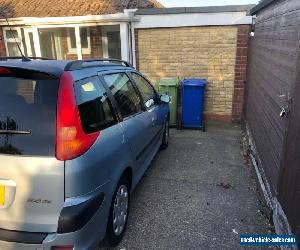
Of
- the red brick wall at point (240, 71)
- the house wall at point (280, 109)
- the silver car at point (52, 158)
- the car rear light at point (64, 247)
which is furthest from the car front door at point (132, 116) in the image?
the red brick wall at point (240, 71)

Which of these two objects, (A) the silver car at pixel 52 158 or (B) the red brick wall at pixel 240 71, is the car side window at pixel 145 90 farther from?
(B) the red brick wall at pixel 240 71

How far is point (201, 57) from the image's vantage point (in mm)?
7648

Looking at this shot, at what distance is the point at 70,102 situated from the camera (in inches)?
90.2

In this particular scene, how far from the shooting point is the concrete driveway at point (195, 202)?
10.6ft

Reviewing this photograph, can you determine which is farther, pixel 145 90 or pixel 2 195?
pixel 145 90

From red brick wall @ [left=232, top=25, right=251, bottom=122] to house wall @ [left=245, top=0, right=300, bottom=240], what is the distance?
8.36ft

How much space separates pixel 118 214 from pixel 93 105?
120 centimetres

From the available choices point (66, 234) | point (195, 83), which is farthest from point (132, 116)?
point (195, 83)

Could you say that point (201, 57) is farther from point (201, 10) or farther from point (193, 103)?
point (193, 103)

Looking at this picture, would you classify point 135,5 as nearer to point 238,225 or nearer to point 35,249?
point 238,225

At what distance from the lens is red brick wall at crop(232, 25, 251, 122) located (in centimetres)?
724

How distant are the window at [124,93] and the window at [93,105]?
0.91 feet

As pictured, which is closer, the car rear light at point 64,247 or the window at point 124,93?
the car rear light at point 64,247

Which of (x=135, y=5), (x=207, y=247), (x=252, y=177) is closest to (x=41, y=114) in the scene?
(x=207, y=247)
